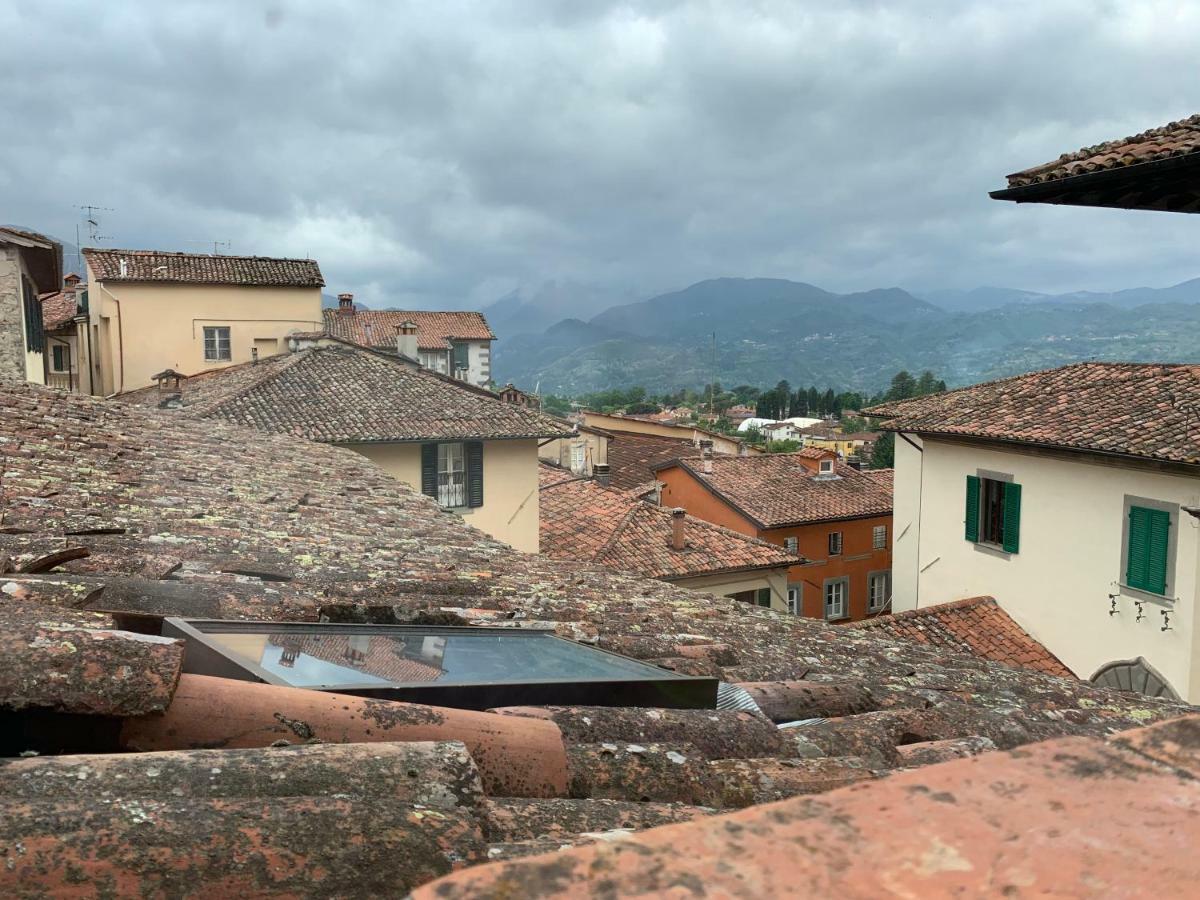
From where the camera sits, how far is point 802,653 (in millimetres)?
5203

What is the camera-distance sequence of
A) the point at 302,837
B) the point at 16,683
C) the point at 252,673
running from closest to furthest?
the point at 302,837, the point at 16,683, the point at 252,673

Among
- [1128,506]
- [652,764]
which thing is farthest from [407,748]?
[1128,506]

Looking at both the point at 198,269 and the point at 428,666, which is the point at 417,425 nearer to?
the point at 198,269

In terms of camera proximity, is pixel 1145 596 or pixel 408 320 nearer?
pixel 1145 596

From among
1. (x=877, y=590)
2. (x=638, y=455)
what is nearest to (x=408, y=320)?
(x=638, y=455)

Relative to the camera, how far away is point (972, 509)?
1705 cm

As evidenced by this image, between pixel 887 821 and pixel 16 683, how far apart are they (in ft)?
6.00

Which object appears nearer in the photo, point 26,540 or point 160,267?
point 26,540

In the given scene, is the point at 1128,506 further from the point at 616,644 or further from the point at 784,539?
the point at 784,539

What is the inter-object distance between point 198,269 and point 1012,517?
2598 cm

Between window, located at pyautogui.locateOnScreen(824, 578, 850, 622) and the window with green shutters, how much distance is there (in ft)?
59.9

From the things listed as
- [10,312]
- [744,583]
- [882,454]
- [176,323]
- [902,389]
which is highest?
[176,323]

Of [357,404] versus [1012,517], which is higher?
[357,404]

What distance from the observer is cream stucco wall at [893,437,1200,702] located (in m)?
13.3
